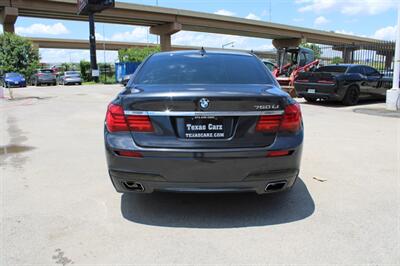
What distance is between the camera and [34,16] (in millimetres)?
49438

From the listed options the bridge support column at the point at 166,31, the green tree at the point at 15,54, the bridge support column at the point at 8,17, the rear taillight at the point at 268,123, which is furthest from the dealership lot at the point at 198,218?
the bridge support column at the point at 166,31

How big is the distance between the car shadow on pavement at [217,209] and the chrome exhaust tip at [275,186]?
0.33 m

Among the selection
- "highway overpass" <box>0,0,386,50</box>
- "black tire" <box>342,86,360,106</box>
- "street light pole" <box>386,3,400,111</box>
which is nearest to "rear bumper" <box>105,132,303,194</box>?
"street light pole" <box>386,3,400,111</box>

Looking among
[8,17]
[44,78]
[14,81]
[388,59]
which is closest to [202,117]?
[388,59]

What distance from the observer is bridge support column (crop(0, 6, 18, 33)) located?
41.5 metres

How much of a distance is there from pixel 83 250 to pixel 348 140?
6092 mm

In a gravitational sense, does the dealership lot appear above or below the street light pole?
below

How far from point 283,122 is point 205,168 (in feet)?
2.78

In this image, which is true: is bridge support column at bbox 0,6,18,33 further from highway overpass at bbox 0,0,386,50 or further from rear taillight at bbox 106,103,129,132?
rear taillight at bbox 106,103,129,132

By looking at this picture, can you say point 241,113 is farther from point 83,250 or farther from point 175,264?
point 83,250

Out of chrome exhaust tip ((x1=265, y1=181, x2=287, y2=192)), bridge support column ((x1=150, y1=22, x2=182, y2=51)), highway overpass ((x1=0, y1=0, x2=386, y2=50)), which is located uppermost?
highway overpass ((x1=0, y1=0, x2=386, y2=50))

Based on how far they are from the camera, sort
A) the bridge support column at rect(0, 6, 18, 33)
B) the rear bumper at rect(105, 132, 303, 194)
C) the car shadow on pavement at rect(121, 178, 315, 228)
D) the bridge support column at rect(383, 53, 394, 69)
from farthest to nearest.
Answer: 1. the bridge support column at rect(0, 6, 18, 33)
2. the bridge support column at rect(383, 53, 394, 69)
3. the car shadow on pavement at rect(121, 178, 315, 228)
4. the rear bumper at rect(105, 132, 303, 194)

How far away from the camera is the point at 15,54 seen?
39781 mm

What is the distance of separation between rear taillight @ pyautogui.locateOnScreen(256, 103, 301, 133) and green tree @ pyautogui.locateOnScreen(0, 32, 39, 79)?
4130cm
